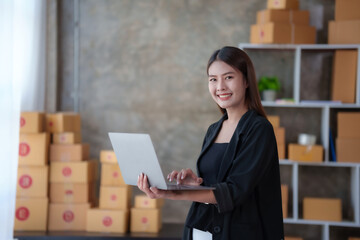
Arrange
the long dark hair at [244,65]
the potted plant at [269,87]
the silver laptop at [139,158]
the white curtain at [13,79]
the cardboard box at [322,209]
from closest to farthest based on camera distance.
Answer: the silver laptop at [139,158]
the long dark hair at [244,65]
the white curtain at [13,79]
the cardboard box at [322,209]
the potted plant at [269,87]

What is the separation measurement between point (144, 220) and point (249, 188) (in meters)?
2.61

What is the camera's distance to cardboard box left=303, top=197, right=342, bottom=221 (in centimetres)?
419

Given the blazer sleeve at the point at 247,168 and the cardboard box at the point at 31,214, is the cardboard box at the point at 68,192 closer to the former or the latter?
the cardboard box at the point at 31,214

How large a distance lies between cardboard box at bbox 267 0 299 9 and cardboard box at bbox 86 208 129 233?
2252 millimetres

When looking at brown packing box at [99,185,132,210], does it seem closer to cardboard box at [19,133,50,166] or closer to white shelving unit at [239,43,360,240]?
cardboard box at [19,133,50,166]

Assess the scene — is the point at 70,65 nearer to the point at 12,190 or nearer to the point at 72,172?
the point at 72,172

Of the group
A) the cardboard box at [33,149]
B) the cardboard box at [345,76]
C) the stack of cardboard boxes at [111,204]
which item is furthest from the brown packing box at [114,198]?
the cardboard box at [345,76]

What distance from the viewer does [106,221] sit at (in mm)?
4180

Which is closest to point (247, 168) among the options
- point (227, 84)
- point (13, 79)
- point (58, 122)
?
point (227, 84)

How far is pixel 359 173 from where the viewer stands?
4.19m

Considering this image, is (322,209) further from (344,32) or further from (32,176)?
(32,176)

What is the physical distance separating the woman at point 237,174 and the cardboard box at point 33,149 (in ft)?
8.07

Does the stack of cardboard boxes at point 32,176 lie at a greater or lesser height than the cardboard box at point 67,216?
greater

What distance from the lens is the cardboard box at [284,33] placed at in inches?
165
